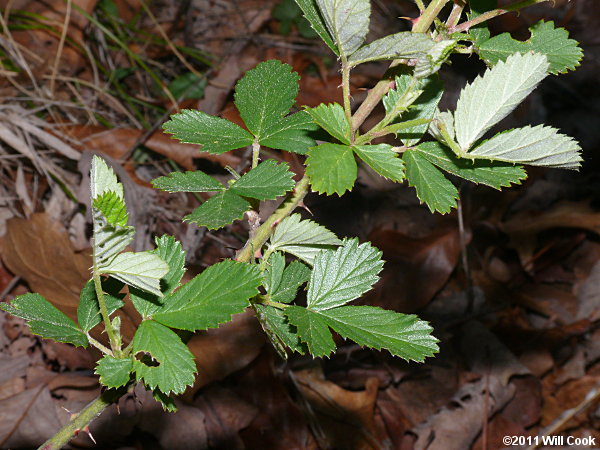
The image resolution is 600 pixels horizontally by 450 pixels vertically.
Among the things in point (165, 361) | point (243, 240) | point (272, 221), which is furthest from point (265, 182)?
point (243, 240)

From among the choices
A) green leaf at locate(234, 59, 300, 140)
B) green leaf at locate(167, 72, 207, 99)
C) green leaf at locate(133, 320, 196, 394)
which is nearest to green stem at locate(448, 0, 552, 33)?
green leaf at locate(234, 59, 300, 140)

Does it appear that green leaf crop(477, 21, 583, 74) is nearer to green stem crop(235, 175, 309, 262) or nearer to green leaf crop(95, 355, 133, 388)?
green stem crop(235, 175, 309, 262)

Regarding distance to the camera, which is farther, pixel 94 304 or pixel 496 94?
pixel 94 304

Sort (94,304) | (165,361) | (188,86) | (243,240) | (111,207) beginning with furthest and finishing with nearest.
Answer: (188,86) < (243,240) < (94,304) < (165,361) < (111,207)

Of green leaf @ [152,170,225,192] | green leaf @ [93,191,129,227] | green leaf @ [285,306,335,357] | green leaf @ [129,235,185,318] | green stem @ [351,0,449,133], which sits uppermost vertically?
green stem @ [351,0,449,133]

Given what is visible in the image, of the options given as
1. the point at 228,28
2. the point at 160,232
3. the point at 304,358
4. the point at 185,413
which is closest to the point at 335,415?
the point at 304,358

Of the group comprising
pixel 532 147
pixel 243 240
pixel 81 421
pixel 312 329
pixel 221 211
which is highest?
pixel 532 147

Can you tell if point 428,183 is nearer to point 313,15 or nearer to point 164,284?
point 313,15
